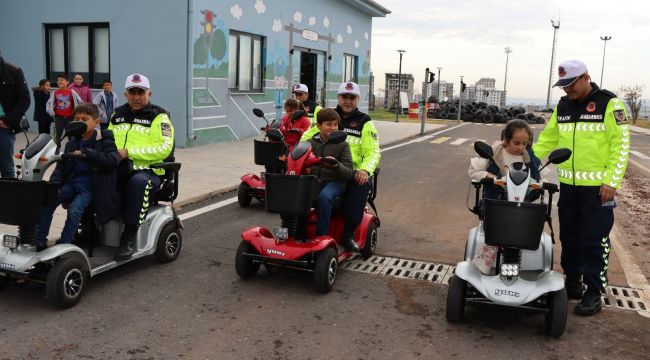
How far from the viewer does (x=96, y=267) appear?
4.86 meters

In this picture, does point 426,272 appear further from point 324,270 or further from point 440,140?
point 440,140

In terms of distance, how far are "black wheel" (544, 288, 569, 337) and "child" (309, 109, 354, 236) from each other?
197cm

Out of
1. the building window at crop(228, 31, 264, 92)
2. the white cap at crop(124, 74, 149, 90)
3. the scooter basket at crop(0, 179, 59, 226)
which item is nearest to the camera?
the scooter basket at crop(0, 179, 59, 226)

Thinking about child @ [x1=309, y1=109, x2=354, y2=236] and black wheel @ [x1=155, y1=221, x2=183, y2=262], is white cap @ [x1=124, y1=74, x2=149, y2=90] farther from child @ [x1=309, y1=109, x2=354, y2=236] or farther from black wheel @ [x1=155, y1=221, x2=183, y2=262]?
child @ [x1=309, y1=109, x2=354, y2=236]

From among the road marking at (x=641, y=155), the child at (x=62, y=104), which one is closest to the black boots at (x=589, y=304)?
the child at (x=62, y=104)

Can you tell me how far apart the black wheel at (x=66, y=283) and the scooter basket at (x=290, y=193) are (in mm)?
1537

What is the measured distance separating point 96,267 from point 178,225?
1.11 meters

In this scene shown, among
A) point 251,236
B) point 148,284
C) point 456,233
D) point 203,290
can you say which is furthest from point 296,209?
point 456,233

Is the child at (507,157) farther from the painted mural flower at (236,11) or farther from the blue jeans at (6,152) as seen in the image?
the painted mural flower at (236,11)

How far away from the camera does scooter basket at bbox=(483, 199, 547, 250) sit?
3.98 metres

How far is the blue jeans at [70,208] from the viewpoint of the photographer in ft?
15.1

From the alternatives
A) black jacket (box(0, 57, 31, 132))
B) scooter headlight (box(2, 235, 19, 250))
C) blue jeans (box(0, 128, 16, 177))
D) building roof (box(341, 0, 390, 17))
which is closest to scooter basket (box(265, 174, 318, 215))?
scooter headlight (box(2, 235, 19, 250))

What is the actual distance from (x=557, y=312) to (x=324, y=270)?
5.89 feet

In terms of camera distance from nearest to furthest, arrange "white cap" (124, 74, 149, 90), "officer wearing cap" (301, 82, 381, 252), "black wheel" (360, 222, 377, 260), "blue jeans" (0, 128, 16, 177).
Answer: "white cap" (124, 74, 149, 90)
"officer wearing cap" (301, 82, 381, 252)
"black wheel" (360, 222, 377, 260)
"blue jeans" (0, 128, 16, 177)
